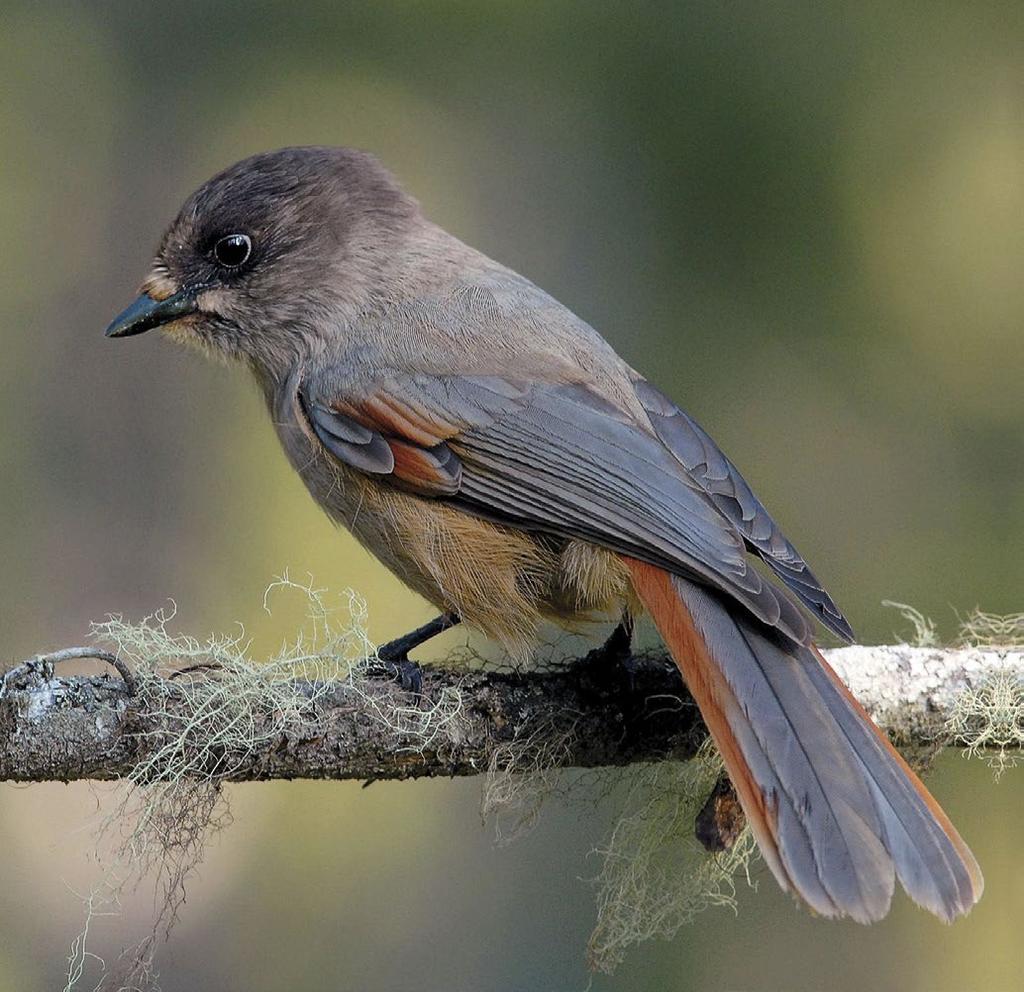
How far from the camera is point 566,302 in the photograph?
21.0ft

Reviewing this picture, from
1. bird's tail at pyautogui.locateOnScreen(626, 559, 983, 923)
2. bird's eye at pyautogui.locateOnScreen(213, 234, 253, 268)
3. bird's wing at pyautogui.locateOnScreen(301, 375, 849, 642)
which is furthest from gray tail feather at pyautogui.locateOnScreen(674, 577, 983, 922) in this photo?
bird's eye at pyautogui.locateOnScreen(213, 234, 253, 268)

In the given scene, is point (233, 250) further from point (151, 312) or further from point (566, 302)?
point (566, 302)

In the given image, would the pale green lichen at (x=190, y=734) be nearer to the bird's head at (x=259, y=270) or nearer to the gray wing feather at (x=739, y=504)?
the gray wing feather at (x=739, y=504)

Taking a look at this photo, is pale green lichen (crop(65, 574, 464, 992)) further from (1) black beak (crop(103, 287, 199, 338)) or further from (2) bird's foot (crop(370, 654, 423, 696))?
(1) black beak (crop(103, 287, 199, 338))

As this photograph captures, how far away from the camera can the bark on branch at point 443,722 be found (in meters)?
2.94

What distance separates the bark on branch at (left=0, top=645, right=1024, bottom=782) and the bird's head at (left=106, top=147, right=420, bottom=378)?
48.1 inches

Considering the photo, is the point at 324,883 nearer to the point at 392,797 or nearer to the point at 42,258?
the point at 392,797

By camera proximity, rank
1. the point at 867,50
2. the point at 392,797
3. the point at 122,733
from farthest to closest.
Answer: the point at 867,50 → the point at 392,797 → the point at 122,733

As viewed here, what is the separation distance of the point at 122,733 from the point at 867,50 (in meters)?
4.46

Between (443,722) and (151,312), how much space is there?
1608 millimetres

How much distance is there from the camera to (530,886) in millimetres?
5734

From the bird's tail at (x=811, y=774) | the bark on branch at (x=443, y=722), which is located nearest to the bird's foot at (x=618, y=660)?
the bark on branch at (x=443, y=722)

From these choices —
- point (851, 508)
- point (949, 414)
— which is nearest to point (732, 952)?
point (851, 508)

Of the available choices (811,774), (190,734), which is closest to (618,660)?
(811,774)
